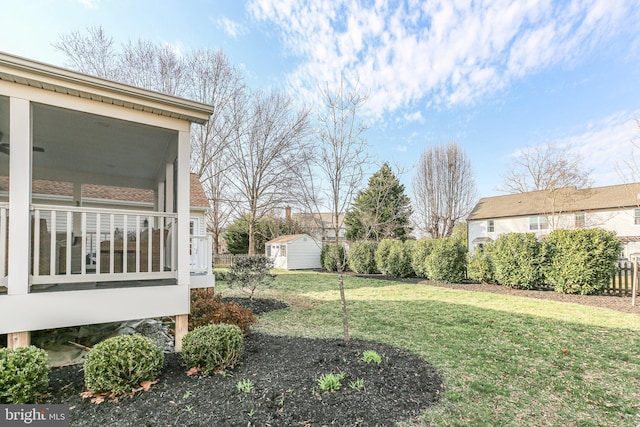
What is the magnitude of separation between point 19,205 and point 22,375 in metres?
1.77

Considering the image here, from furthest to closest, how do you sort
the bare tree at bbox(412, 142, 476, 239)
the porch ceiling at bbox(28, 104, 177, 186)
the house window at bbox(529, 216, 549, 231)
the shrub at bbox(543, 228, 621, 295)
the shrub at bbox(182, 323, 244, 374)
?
the bare tree at bbox(412, 142, 476, 239)
the house window at bbox(529, 216, 549, 231)
the shrub at bbox(543, 228, 621, 295)
the porch ceiling at bbox(28, 104, 177, 186)
the shrub at bbox(182, 323, 244, 374)

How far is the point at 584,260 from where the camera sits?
866 centimetres

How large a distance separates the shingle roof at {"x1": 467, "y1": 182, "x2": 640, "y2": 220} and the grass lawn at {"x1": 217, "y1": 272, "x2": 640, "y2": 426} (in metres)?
15.7

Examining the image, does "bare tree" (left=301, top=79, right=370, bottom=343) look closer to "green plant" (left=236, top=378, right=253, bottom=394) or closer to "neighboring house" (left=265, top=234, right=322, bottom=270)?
"green plant" (left=236, top=378, right=253, bottom=394)

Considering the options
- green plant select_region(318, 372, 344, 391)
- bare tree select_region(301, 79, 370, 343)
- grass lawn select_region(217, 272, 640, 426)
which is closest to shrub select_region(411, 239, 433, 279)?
grass lawn select_region(217, 272, 640, 426)

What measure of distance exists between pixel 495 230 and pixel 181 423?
88.5 feet

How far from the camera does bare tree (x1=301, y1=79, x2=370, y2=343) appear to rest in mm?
4320

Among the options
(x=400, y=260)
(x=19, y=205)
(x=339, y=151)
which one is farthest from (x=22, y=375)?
(x=400, y=260)

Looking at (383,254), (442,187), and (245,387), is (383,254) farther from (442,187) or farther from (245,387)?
(245,387)

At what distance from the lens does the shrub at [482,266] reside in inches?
433

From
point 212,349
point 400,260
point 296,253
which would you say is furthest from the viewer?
point 296,253

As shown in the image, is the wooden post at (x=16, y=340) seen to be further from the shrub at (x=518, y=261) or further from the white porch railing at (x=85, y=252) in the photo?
the shrub at (x=518, y=261)

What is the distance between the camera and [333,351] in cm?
384

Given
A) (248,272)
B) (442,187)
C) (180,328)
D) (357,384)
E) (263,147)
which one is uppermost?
(263,147)
